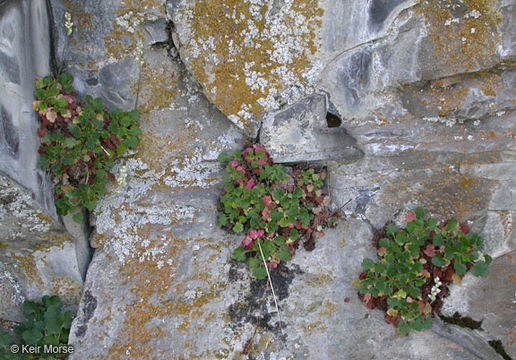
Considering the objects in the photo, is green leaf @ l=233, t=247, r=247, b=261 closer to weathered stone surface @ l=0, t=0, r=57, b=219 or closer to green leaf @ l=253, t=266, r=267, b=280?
green leaf @ l=253, t=266, r=267, b=280

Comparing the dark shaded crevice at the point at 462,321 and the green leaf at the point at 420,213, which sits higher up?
the green leaf at the point at 420,213

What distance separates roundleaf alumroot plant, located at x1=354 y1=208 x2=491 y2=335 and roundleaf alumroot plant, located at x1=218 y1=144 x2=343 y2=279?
0.58 metres

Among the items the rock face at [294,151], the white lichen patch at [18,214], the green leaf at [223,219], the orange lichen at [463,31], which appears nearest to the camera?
the orange lichen at [463,31]

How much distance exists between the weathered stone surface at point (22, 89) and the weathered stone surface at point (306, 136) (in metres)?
1.95

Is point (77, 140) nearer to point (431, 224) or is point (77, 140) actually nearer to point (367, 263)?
point (367, 263)

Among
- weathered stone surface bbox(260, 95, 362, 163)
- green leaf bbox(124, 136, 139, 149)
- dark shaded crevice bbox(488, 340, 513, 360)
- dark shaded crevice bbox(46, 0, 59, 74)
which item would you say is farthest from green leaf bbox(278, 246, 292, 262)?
dark shaded crevice bbox(46, 0, 59, 74)

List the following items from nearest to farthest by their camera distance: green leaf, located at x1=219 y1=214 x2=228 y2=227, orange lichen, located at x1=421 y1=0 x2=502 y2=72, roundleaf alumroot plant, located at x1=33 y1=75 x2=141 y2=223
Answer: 1. orange lichen, located at x1=421 y1=0 x2=502 y2=72
2. roundleaf alumroot plant, located at x1=33 y1=75 x2=141 y2=223
3. green leaf, located at x1=219 y1=214 x2=228 y2=227

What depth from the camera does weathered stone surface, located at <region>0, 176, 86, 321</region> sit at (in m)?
3.91

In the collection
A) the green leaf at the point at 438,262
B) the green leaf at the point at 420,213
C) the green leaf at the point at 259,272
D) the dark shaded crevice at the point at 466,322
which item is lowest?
the dark shaded crevice at the point at 466,322

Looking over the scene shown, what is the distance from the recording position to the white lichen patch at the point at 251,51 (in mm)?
3635

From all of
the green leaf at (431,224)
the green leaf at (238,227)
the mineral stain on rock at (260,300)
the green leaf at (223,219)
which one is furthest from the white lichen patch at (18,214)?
the green leaf at (431,224)

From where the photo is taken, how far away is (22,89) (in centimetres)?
356

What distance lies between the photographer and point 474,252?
11.4ft

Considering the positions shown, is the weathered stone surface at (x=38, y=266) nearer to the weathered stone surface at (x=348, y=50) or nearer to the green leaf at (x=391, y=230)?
the weathered stone surface at (x=348, y=50)
